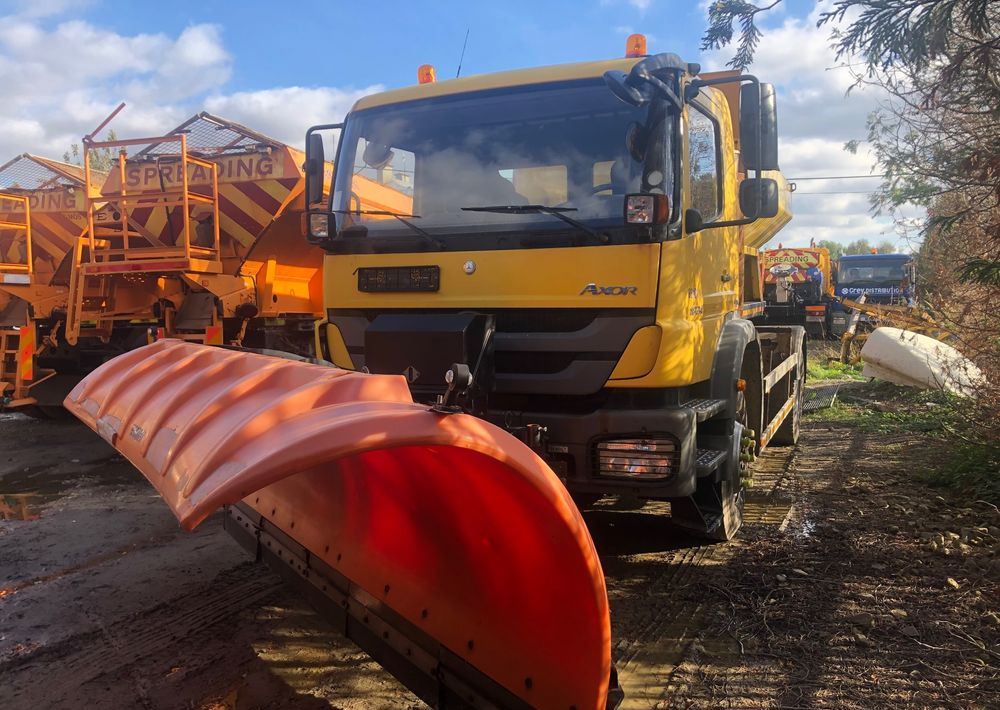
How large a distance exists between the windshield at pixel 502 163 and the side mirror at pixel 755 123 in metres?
0.54

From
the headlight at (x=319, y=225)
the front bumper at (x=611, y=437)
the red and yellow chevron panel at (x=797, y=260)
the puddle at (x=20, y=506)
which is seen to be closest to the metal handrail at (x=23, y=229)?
the puddle at (x=20, y=506)

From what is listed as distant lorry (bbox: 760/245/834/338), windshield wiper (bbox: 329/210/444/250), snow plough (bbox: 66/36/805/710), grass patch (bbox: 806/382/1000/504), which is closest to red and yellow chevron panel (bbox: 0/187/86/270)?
snow plough (bbox: 66/36/805/710)

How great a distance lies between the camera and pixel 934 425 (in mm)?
7988

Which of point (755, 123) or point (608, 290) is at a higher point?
point (755, 123)

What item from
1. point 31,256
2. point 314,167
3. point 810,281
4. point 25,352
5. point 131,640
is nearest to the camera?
point 131,640

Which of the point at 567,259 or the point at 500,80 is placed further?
the point at 500,80

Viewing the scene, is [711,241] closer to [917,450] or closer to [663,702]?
[663,702]

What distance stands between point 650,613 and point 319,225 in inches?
112

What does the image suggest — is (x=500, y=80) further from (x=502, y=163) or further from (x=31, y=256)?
(x=31, y=256)

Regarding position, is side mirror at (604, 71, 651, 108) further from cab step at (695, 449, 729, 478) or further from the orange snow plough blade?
the orange snow plough blade

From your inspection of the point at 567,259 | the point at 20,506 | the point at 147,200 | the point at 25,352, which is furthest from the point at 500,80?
the point at 25,352

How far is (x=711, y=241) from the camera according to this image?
13.8 ft

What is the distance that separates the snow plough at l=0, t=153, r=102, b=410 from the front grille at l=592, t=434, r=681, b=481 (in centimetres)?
773

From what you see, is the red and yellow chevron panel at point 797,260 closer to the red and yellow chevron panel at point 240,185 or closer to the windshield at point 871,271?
the windshield at point 871,271
